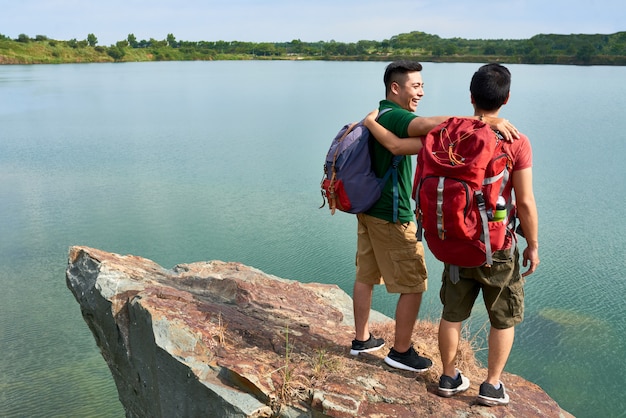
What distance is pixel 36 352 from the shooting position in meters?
6.18

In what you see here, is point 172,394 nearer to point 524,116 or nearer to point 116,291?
point 116,291

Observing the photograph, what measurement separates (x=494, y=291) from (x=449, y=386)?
0.58 metres

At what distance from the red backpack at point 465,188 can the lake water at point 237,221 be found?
3347 mm

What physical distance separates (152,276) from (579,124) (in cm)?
1656

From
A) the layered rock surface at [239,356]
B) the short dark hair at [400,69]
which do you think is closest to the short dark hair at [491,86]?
the short dark hair at [400,69]

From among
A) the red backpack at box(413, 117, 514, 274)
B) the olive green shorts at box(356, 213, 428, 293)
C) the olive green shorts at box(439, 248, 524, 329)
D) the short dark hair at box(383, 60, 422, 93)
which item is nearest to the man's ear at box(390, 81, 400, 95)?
the short dark hair at box(383, 60, 422, 93)

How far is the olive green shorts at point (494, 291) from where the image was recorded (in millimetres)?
2752

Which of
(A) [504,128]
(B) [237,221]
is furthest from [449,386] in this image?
(B) [237,221]

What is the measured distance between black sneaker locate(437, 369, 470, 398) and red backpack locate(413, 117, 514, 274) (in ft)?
2.28

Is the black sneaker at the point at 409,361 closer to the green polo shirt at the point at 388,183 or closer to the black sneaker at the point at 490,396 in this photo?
the black sneaker at the point at 490,396

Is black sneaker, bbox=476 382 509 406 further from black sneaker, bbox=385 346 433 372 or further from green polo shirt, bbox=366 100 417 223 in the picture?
green polo shirt, bbox=366 100 417 223

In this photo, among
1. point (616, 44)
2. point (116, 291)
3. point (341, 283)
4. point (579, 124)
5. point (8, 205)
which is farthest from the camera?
point (616, 44)

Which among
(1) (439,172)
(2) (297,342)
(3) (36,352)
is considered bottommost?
(3) (36,352)

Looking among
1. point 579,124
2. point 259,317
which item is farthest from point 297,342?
point 579,124
